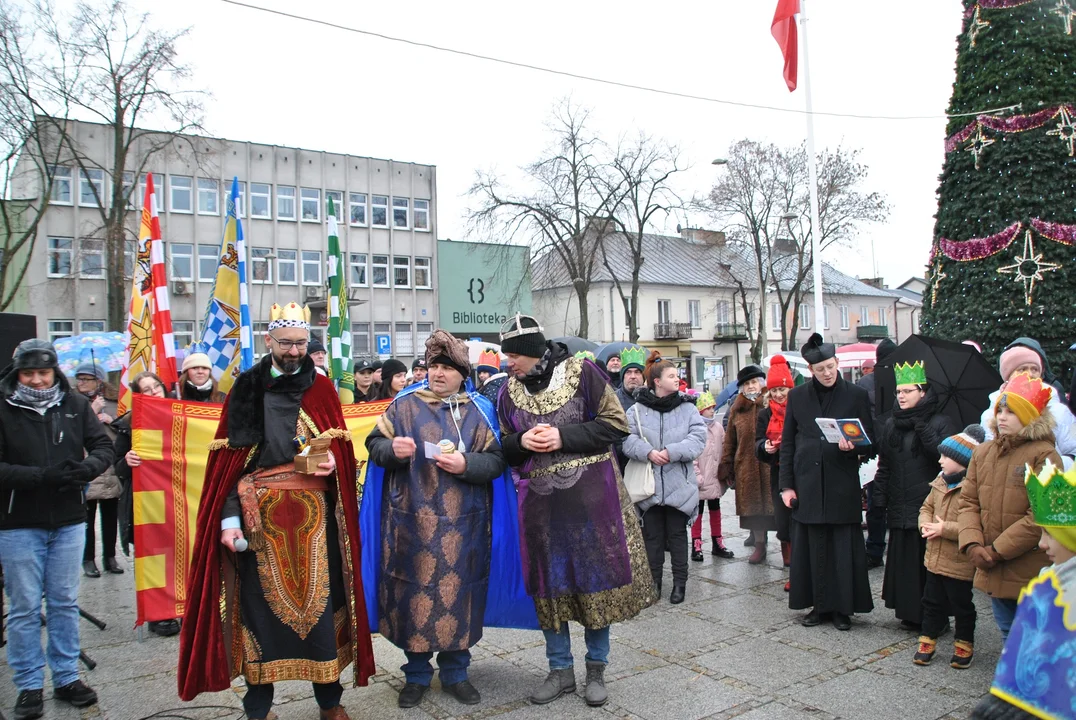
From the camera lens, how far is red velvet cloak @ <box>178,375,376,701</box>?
3.91 metres

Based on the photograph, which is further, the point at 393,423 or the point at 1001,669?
the point at 393,423

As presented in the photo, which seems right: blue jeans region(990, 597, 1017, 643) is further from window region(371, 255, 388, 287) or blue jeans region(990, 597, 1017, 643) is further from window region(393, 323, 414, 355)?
window region(371, 255, 388, 287)

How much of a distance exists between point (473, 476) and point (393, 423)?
553mm

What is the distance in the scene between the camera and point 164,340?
7.43 m

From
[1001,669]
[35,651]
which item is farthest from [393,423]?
[1001,669]

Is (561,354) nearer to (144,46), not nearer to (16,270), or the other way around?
(144,46)

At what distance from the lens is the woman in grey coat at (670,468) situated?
6.53 metres

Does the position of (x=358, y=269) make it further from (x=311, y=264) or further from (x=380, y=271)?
(x=311, y=264)

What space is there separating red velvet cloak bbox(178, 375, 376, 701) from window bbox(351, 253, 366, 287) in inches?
1555

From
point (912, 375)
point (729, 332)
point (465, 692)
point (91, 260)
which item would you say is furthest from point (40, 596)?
point (729, 332)

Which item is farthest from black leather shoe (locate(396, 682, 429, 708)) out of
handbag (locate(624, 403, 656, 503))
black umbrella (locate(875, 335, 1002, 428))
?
black umbrella (locate(875, 335, 1002, 428))

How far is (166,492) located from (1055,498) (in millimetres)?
5580

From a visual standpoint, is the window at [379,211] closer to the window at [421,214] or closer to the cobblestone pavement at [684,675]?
the window at [421,214]

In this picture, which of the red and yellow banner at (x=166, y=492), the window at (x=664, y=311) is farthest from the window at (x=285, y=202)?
the red and yellow banner at (x=166, y=492)
